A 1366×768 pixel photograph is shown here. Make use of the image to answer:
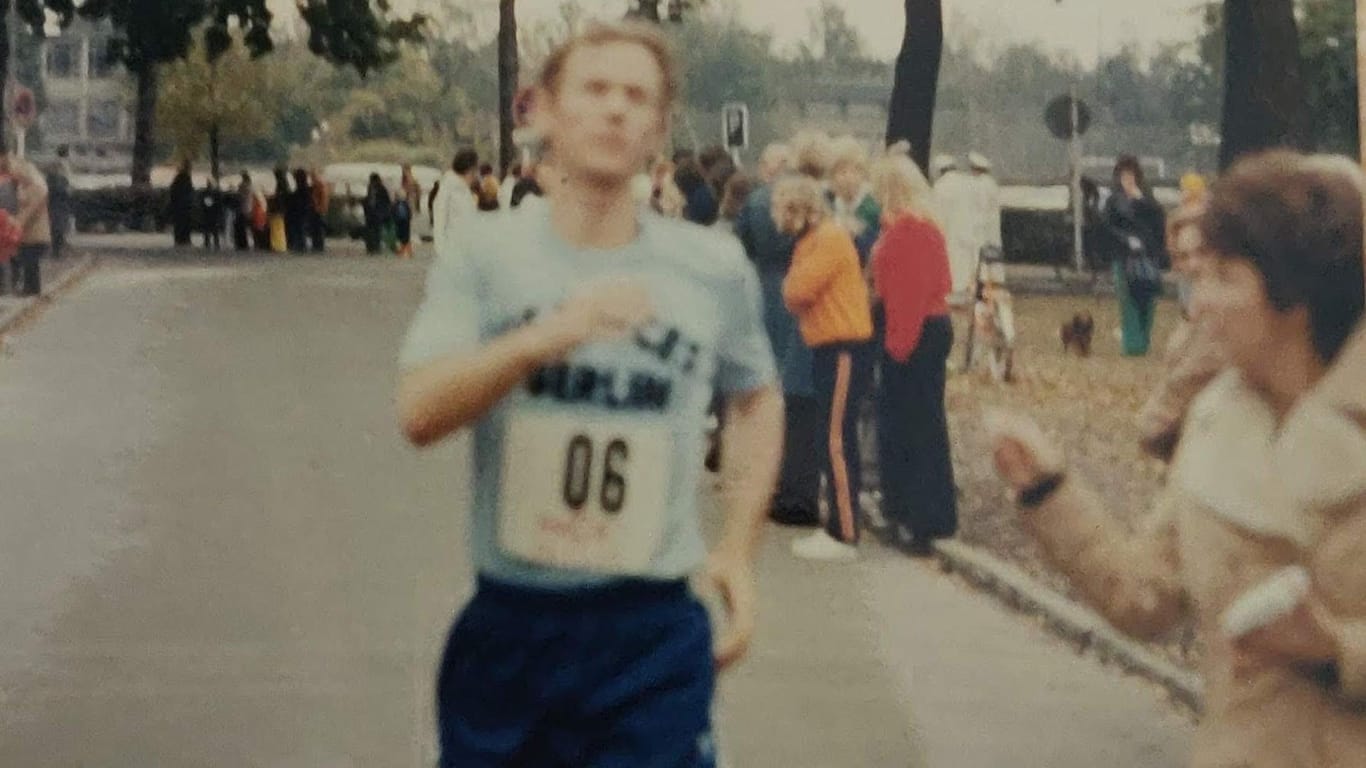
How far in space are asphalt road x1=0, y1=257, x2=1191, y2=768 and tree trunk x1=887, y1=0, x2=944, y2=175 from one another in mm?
654

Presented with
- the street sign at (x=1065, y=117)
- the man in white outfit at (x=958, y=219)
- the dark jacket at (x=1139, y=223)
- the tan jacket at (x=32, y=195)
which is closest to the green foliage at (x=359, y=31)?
the tan jacket at (x=32, y=195)

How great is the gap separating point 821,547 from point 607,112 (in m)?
1.31

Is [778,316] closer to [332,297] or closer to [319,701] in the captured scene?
[332,297]

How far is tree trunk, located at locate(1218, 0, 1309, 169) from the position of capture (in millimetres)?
4574

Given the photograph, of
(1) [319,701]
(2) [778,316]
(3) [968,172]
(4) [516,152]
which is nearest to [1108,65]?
(3) [968,172]

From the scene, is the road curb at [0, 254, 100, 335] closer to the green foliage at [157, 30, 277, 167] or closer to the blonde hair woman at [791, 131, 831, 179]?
the green foliage at [157, 30, 277, 167]

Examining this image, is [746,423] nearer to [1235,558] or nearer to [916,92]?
[1235,558]

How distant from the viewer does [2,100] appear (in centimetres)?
526

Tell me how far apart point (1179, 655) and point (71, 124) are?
1.86m

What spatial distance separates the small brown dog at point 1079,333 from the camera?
4.80 m

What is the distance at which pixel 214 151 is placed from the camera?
16.1 feet

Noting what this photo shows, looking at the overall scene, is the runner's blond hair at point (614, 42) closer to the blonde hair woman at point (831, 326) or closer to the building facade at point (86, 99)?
the blonde hair woman at point (831, 326)

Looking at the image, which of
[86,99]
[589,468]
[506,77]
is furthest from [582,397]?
[86,99]

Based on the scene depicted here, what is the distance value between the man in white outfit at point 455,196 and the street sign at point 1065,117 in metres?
0.86
